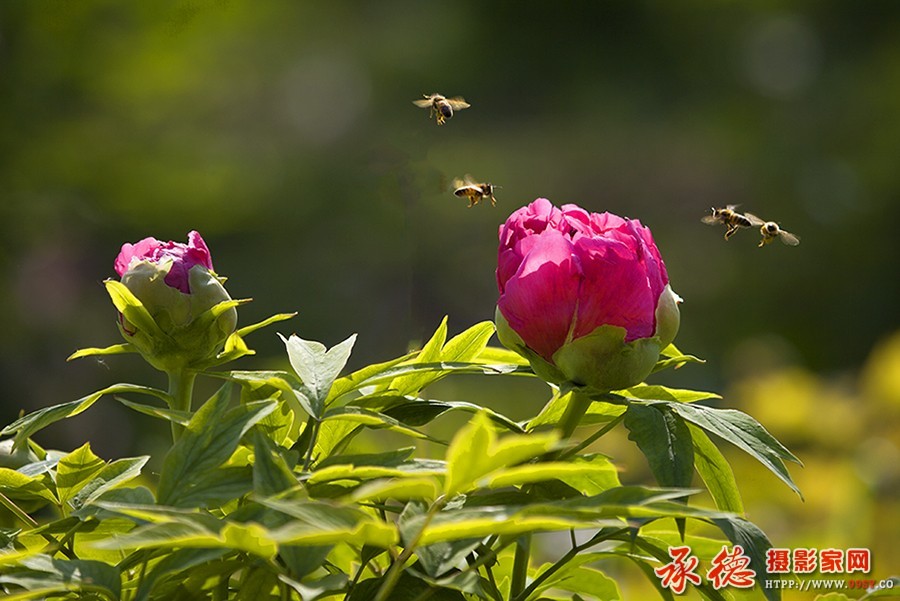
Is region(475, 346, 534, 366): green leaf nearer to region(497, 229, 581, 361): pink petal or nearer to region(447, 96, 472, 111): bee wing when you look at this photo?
region(497, 229, 581, 361): pink petal

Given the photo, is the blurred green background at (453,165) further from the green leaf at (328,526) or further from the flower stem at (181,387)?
the green leaf at (328,526)

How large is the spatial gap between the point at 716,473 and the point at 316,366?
138 millimetres

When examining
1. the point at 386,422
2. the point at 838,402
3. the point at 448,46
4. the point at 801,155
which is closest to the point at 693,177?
the point at 801,155

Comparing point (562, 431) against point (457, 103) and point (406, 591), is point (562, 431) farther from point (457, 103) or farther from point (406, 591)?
point (457, 103)

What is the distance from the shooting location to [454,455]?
0.85ft

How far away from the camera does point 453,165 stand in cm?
396

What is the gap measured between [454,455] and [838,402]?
1.16 m

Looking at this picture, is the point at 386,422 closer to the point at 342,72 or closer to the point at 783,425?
the point at 783,425

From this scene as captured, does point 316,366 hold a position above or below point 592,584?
above

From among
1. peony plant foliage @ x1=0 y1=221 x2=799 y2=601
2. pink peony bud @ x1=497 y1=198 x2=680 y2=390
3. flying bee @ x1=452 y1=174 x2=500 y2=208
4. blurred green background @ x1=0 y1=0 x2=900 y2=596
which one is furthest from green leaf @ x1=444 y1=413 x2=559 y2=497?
blurred green background @ x1=0 y1=0 x2=900 y2=596

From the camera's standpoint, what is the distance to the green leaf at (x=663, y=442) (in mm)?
340

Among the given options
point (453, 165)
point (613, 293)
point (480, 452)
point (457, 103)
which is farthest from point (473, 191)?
point (453, 165)

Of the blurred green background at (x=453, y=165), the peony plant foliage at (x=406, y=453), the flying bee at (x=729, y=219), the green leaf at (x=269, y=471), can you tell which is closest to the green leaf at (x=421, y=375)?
the peony plant foliage at (x=406, y=453)

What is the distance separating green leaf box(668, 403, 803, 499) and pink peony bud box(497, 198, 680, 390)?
0.02 meters
